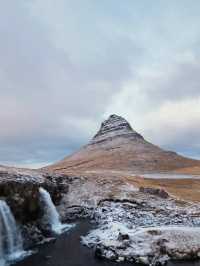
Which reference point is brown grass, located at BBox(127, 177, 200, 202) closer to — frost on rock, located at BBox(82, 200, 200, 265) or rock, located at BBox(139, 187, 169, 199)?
rock, located at BBox(139, 187, 169, 199)

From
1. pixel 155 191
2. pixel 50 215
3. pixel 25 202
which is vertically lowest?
pixel 50 215

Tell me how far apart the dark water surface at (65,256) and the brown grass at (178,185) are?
36580mm

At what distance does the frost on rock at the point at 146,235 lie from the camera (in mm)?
40250

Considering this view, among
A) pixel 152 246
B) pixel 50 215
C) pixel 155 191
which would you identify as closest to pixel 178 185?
pixel 155 191

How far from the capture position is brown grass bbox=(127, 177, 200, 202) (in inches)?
3140

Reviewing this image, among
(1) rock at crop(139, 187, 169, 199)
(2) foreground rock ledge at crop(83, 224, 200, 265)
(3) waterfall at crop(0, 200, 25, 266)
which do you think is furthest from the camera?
(1) rock at crop(139, 187, 169, 199)

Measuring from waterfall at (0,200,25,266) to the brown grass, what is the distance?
40.3 m

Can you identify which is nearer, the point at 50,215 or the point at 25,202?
the point at 25,202

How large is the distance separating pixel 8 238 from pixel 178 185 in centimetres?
6706

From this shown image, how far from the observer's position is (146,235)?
43969mm

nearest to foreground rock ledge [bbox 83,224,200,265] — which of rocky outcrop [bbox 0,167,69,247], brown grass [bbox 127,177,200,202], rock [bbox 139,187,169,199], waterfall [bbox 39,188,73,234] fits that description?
rocky outcrop [bbox 0,167,69,247]

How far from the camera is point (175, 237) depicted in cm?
4356

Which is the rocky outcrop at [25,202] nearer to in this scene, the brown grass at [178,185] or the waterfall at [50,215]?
the waterfall at [50,215]

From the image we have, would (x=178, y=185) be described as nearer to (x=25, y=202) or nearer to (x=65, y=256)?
(x=25, y=202)
